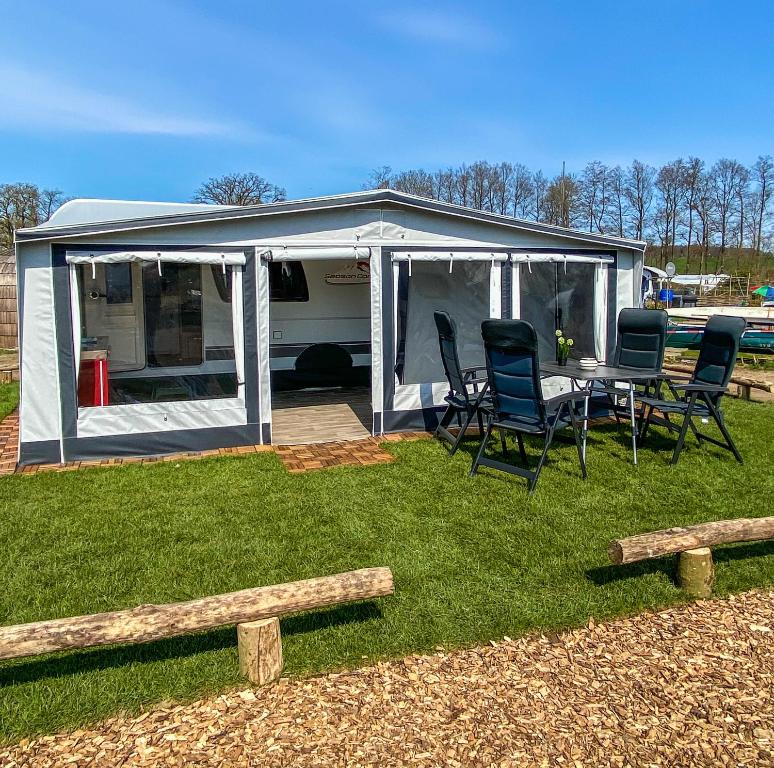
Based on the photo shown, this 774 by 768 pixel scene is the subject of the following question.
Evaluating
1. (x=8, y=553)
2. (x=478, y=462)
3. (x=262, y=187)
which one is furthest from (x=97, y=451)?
(x=262, y=187)

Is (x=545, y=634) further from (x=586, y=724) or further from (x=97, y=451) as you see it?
(x=97, y=451)

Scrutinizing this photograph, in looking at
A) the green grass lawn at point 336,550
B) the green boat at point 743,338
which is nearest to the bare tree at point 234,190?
the green boat at point 743,338

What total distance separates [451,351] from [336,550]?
245 centimetres

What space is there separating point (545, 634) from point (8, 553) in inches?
115

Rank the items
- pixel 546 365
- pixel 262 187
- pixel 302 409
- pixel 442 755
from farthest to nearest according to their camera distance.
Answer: pixel 262 187, pixel 302 409, pixel 546 365, pixel 442 755

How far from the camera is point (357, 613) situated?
3059mm

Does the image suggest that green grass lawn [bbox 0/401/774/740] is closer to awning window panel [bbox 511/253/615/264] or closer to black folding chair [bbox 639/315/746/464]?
black folding chair [bbox 639/315/746/464]

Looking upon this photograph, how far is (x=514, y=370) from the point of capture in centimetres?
485

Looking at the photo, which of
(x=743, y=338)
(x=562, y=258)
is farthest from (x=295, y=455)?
(x=743, y=338)

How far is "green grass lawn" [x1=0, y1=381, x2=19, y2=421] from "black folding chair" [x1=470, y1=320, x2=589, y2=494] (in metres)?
5.69

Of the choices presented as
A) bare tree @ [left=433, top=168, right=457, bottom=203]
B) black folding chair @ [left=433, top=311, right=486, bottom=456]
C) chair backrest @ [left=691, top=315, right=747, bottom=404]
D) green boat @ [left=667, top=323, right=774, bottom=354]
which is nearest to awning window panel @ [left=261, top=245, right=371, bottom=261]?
black folding chair @ [left=433, top=311, right=486, bottom=456]

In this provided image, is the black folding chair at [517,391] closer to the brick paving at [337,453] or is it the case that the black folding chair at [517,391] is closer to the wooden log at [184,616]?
the brick paving at [337,453]

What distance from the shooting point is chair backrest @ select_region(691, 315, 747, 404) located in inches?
207

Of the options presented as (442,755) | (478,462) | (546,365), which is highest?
(546,365)
